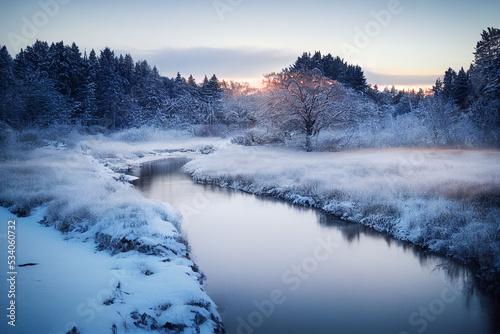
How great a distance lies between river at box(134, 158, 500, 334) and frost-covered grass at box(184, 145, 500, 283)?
66 centimetres

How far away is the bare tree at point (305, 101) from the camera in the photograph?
31.8 meters

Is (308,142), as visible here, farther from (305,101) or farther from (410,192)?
(410,192)

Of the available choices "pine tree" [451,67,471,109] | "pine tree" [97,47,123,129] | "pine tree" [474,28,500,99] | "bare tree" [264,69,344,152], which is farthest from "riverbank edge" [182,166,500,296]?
"pine tree" [451,67,471,109]

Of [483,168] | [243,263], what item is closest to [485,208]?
[483,168]

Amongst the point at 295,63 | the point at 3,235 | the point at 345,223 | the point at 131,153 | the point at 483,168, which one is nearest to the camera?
the point at 3,235

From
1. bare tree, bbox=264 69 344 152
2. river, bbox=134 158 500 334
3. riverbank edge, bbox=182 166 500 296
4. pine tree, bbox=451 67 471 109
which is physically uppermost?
pine tree, bbox=451 67 471 109

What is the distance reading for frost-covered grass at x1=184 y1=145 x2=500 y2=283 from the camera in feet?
31.0

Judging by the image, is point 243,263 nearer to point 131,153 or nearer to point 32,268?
point 32,268

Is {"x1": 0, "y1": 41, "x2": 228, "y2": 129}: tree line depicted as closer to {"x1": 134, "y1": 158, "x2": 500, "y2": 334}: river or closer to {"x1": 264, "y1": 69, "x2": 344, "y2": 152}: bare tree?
{"x1": 264, "y1": 69, "x2": 344, "y2": 152}: bare tree

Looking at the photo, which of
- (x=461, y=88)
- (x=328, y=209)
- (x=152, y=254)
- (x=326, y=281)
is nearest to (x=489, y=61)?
(x=461, y=88)

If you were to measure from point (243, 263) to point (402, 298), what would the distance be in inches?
183

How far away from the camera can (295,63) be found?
6881 centimetres

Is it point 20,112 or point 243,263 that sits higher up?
A: point 20,112

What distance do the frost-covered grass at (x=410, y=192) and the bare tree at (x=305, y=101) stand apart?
980 centimetres
